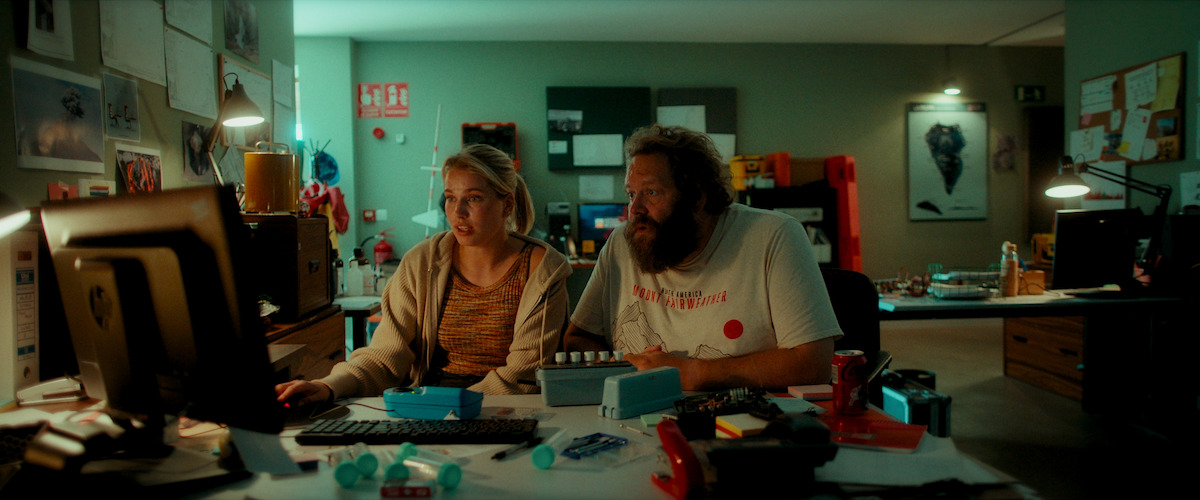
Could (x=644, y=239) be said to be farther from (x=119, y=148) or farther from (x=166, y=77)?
(x=166, y=77)

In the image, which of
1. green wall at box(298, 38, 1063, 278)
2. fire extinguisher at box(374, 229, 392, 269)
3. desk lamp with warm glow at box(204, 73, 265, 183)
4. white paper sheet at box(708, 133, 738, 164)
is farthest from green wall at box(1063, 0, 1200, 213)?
fire extinguisher at box(374, 229, 392, 269)

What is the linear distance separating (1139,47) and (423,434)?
4.82m

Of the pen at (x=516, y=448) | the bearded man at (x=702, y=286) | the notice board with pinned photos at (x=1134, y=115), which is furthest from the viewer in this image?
the notice board with pinned photos at (x=1134, y=115)

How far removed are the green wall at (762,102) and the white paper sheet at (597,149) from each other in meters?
0.10

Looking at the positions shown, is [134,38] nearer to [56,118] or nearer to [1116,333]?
[56,118]

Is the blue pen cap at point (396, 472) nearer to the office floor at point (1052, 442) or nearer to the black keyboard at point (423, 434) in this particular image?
the black keyboard at point (423, 434)

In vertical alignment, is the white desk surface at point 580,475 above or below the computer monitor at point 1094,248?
below

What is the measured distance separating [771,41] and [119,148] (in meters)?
5.25

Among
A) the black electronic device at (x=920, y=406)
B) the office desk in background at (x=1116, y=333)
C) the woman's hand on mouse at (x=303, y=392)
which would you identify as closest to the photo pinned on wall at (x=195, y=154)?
the woman's hand on mouse at (x=303, y=392)

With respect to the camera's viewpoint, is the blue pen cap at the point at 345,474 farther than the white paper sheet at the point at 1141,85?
No

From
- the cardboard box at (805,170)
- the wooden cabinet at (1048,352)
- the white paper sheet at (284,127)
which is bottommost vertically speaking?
the wooden cabinet at (1048,352)

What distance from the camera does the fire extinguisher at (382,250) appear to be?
5.62m

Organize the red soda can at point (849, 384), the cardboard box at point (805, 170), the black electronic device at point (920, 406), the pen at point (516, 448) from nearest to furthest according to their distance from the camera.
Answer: the pen at point (516, 448), the red soda can at point (849, 384), the black electronic device at point (920, 406), the cardboard box at point (805, 170)

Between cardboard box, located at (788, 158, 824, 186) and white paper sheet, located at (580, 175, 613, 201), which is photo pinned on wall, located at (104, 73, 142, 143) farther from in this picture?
cardboard box, located at (788, 158, 824, 186)
